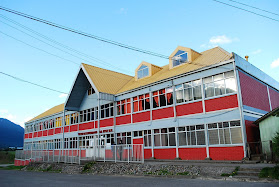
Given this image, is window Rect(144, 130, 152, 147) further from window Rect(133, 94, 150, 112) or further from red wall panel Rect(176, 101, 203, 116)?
red wall panel Rect(176, 101, 203, 116)

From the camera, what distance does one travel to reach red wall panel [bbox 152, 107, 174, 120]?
21522 mm

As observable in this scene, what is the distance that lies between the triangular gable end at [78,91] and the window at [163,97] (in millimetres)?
11536

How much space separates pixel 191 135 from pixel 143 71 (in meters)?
11.3

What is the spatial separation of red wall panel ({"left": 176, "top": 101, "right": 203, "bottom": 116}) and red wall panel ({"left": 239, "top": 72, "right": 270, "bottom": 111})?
11.2ft

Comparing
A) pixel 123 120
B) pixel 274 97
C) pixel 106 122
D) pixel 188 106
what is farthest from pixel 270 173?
pixel 106 122

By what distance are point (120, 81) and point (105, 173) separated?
16216mm

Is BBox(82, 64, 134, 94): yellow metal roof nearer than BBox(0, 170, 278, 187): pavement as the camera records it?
No

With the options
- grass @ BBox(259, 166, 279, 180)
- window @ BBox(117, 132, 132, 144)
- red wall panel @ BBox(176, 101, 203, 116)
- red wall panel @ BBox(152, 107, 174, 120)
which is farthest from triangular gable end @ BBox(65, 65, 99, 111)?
grass @ BBox(259, 166, 279, 180)

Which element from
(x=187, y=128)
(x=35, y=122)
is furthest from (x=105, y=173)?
(x=35, y=122)

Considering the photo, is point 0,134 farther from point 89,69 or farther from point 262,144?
point 262,144

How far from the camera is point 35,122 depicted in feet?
153

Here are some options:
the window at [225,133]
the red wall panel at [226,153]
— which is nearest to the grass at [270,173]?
the red wall panel at [226,153]

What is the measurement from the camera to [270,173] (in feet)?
34.3

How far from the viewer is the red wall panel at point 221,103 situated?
17.4 meters
